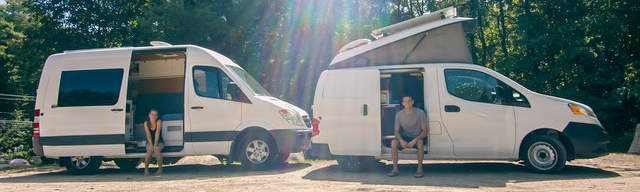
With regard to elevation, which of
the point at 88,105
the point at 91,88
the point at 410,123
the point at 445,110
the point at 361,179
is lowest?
the point at 361,179

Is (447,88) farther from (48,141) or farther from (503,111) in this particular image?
(48,141)

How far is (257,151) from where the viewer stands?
9477 millimetres

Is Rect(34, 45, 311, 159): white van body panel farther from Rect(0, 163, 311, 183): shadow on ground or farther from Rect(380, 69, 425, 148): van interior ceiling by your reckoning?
Rect(380, 69, 425, 148): van interior ceiling

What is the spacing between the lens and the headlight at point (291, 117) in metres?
9.39

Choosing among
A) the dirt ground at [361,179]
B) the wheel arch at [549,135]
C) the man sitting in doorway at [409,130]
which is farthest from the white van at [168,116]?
the wheel arch at [549,135]

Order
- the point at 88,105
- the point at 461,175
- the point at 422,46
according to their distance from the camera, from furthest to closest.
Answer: the point at 88,105 < the point at 422,46 < the point at 461,175

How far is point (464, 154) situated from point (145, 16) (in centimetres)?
1677

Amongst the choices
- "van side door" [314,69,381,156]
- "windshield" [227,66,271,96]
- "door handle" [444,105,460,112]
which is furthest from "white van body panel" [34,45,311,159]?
"door handle" [444,105,460,112]

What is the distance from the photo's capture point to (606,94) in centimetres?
1972

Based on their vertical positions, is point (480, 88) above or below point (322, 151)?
above

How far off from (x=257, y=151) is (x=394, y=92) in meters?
2.71

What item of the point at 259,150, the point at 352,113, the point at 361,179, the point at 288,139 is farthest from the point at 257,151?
the point at 361,179

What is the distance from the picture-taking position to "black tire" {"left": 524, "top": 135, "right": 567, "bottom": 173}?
802cm

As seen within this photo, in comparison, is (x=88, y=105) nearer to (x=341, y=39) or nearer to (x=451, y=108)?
(x=451, y=108)
